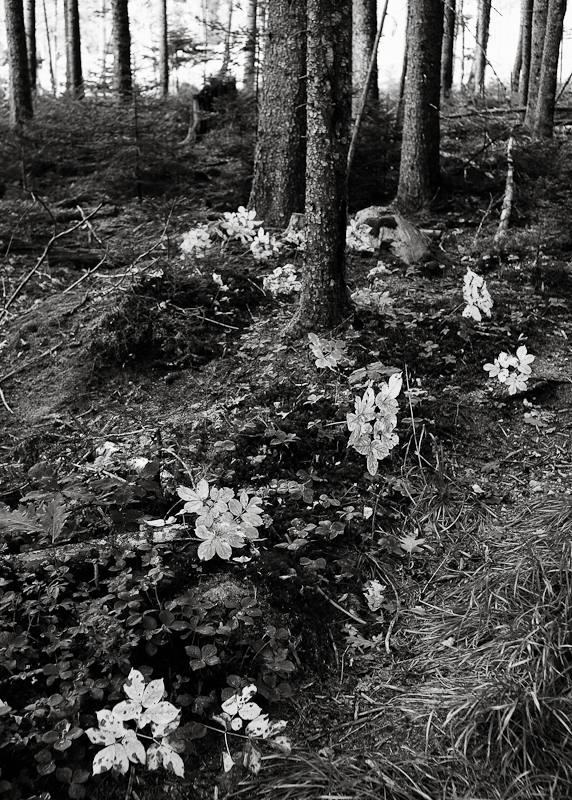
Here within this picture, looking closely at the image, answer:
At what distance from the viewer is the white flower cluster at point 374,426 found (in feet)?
8.77

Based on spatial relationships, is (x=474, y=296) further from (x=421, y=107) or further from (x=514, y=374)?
(x=421, y=107)

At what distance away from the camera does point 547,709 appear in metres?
1.79

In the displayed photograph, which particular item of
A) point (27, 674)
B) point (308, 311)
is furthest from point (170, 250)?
point (27, 674)

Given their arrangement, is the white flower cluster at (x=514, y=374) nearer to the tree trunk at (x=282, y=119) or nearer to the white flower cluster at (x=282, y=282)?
the white flower cluster at (x=282, y=282)

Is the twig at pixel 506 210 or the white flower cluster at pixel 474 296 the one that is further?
the twig at pixel 506 210

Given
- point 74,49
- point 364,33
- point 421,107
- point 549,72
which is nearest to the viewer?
point 421,107

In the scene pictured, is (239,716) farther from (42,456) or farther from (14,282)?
(14,282)

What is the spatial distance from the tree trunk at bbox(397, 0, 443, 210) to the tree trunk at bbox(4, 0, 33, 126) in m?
7.83

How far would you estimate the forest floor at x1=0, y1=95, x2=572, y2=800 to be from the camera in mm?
1833

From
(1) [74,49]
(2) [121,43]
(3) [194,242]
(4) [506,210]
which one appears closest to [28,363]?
(3) [194,242]

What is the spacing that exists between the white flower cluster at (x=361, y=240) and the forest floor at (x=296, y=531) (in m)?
0.08

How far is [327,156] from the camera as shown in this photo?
3.91 metres

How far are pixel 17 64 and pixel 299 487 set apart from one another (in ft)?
41.1

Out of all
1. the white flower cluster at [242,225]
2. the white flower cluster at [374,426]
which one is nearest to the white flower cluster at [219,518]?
the white flower cluster at [374,426]
